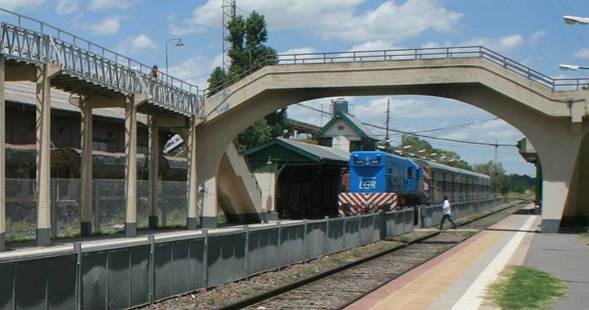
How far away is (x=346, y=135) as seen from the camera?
2931 inches

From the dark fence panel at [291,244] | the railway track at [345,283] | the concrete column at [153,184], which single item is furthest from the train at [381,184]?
the dark fence panel at [291,244]

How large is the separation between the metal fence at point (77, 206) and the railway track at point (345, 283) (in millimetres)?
12062

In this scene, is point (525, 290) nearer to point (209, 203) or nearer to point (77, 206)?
point (77, 206)

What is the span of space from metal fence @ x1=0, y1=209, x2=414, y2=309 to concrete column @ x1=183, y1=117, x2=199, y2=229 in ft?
50.5

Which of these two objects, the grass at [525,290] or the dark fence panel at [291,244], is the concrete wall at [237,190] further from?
the grass at [525,290]

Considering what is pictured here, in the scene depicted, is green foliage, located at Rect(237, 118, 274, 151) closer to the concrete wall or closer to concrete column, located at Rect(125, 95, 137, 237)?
the concrete wall

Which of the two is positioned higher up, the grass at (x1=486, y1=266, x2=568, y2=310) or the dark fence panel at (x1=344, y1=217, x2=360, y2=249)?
the dark fence panel at (x1=344, y1=217, x2=360, y2=249)

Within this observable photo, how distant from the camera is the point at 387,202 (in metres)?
35.0

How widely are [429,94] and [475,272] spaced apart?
1941 centimetres

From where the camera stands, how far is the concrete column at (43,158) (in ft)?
73.2

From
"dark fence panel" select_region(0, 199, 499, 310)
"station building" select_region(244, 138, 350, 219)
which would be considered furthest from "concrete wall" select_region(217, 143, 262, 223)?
"dark fence panel" select_region(0, 199, 499, 310)

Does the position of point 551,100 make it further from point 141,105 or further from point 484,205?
point 484,205

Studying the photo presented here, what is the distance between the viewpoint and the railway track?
1295 centimetres

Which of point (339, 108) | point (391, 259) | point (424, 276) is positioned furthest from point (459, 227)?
point (339, 108)
